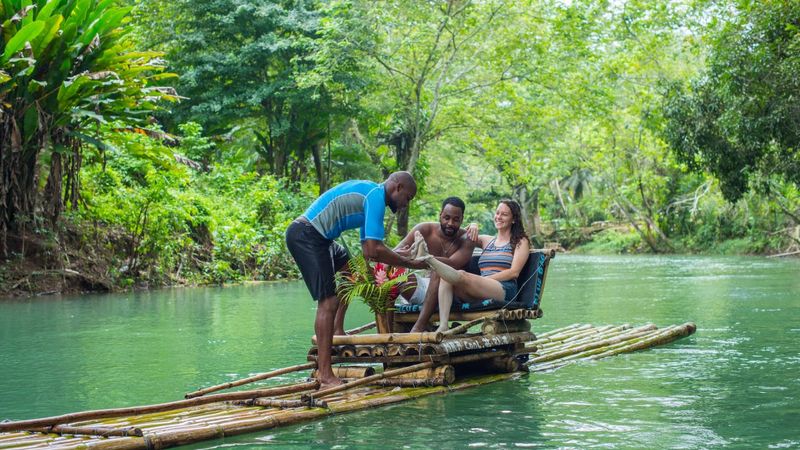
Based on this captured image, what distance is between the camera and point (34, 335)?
438 inches

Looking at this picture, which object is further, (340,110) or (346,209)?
(340,110)

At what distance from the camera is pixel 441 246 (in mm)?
8070

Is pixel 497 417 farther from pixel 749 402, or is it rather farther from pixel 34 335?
pixel 34 335

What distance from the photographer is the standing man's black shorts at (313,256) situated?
6.85m

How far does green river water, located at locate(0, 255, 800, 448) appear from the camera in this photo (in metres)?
5.55

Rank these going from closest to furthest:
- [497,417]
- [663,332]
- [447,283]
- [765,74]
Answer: [497,417] < [447,283] < [663,332] < [765,74]

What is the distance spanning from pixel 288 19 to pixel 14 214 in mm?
12206

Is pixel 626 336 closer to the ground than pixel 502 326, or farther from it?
closer to the ground

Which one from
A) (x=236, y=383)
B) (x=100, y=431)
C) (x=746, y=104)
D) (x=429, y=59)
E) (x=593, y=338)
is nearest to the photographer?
(x=100, y=431)

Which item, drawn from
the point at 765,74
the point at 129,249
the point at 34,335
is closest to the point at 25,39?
the point at 34,335

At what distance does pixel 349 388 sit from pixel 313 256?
1.04 metres

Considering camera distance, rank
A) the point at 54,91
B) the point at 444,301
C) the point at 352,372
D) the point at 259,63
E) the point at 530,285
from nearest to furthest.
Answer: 1. the point at 352,372
2. the point at 444,301
3. the point at 530,285
4. the point at 54,91
5. the point at 259,63

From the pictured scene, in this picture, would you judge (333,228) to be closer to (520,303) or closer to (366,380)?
(366,380)

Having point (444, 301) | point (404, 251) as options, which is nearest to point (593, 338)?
point (444, 301)
